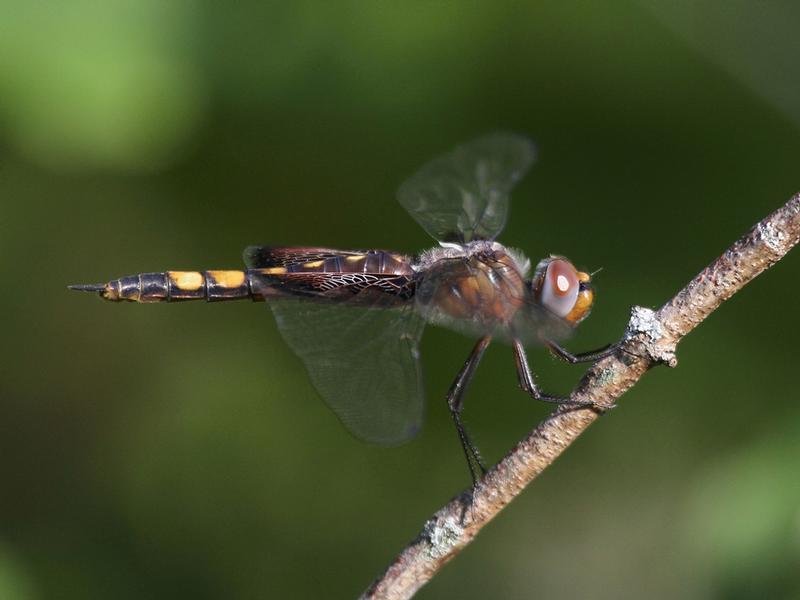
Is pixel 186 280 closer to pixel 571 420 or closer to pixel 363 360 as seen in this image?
pixel 363 360

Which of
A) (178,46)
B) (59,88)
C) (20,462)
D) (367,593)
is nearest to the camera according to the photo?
(367,593)

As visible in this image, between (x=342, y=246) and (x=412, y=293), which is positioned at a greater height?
(x=342, y=246)

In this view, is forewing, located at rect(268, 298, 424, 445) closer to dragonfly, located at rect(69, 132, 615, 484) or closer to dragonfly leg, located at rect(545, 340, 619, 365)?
dragonfly, located at rect(69, 132, 615, 484)

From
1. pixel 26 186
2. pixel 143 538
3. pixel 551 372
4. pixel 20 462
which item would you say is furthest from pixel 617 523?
pixel 26 186

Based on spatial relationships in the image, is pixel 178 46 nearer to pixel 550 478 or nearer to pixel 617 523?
pixel 550 478

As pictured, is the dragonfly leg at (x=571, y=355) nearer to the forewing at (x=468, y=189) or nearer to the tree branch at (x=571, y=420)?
the forewing at (x=468, y=189)

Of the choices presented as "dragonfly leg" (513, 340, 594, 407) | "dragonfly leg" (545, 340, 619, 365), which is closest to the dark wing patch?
"dragonfly leg" (513, 340, 594, 407)

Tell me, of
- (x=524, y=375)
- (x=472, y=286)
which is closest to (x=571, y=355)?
(x=524, y=375)
